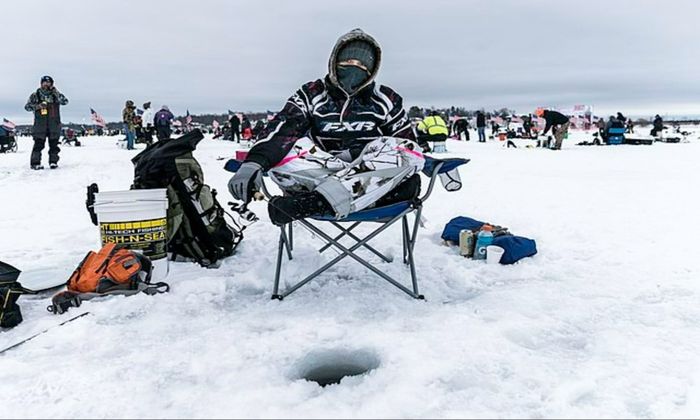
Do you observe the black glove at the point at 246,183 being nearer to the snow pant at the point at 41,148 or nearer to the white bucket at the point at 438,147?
the snow pant at the point at 41,148

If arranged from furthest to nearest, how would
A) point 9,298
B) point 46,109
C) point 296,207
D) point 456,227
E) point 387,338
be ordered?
point 46,109 → point 456,227 → point 296,207 → point 9,298 → point 387,338

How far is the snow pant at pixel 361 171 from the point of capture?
2.67 m

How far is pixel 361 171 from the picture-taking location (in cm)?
280

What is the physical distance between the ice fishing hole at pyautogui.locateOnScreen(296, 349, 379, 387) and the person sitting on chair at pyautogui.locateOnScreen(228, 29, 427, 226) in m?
0.73

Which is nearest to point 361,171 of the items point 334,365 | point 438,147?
point 334,365

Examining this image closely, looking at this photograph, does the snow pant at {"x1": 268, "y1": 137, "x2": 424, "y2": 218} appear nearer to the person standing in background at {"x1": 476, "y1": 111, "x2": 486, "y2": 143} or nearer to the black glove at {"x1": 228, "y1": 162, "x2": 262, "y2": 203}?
the black glove at {"x1": 228, "y1": 162, "x2": 262, "y2": 203}

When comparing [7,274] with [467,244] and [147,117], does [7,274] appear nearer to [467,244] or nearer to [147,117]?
[467,244]

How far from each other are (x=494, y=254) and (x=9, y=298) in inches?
Answer: 111

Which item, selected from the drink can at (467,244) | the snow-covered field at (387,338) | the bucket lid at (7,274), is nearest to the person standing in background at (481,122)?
the snow-covered field at (387,338)

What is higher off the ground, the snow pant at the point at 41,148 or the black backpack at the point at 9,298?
→ the snow pant at the point at 41,148

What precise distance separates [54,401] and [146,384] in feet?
0.98

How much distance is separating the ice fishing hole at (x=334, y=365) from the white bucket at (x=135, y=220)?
140 cm

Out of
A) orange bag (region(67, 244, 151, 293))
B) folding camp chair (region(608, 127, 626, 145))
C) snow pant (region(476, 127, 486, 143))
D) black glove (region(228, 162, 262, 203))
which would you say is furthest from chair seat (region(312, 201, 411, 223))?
snow pant (region(476, 127, 486, 143))

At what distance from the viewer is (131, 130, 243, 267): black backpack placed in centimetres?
335
